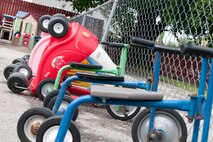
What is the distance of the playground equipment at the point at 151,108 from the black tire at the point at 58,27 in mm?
1838

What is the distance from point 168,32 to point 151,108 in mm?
1089

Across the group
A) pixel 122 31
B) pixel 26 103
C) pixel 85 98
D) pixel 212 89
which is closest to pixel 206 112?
pixel 212 89

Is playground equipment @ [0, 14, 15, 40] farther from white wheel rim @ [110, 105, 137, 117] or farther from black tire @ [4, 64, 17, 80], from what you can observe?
white wheel rim @ [110, 105, 137, 117]

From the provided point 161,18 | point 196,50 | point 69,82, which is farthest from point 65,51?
point 196,50

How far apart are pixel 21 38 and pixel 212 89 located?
49.0 feet

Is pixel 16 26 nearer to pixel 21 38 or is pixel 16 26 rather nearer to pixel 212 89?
pixel 21 38

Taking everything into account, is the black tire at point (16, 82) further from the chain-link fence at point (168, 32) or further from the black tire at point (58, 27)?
the chain-link fence at point (168, 32)

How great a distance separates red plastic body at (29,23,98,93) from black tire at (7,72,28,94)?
0.13 m

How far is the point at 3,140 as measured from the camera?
281 cm

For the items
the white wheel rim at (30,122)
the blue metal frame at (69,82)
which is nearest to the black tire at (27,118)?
the white wheel rim at (30,122)

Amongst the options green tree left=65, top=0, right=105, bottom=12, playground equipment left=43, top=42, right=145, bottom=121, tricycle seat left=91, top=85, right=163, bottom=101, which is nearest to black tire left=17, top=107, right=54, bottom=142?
playground equipment left=43, top=42, right=145, bottom=121

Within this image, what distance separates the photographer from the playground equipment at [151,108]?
5.59ft

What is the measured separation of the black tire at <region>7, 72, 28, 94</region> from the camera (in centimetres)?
479

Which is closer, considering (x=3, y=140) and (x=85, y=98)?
(x=85, y=98)
